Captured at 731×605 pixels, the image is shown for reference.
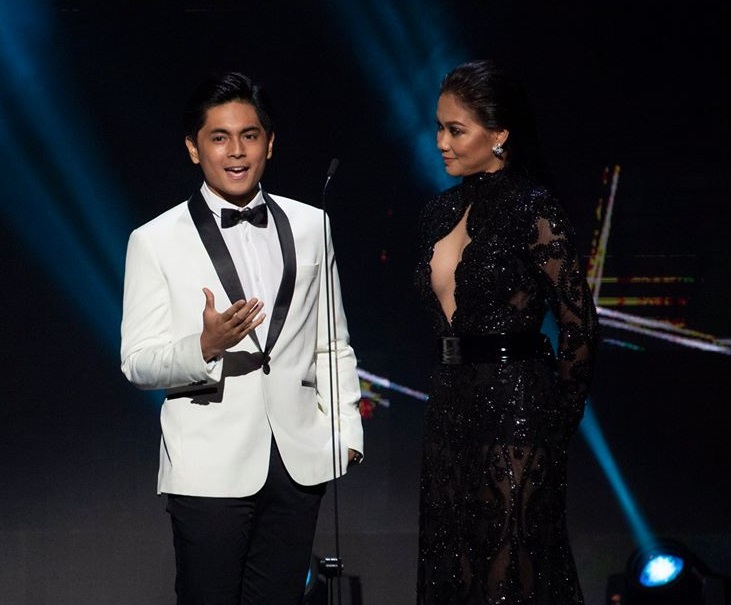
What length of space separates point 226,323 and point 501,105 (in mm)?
816

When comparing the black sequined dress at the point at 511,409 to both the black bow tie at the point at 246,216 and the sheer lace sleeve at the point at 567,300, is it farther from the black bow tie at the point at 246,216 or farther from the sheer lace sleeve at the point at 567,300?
the black bow tie at the point at 246,216

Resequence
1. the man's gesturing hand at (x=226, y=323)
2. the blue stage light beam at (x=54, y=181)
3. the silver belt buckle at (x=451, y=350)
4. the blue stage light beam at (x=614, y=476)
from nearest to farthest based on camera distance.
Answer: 1. the man's gesturing hand at (x=226, y=323)
2. the silver belt buckle at (x=451, y=350)
3. the blue stage light beam at (x=54, y=181)
4. the blue stage light beam at (x=614, y=476)

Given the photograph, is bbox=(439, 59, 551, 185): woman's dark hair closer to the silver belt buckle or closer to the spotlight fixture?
the silver belt buckle

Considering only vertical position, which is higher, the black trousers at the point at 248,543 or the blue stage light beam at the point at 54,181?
the blue stage light beam at the point at 54,181

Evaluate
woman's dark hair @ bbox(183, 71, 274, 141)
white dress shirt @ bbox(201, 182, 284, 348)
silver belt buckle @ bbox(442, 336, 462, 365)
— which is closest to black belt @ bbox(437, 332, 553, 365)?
silver belt buckle @ bbox(442, 336, 462, 365)

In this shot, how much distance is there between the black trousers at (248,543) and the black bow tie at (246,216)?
0.50m

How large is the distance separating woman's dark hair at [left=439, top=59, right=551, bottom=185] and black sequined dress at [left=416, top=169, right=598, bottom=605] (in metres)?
0.05

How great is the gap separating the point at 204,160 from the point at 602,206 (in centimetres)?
214

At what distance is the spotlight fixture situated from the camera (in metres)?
4.04

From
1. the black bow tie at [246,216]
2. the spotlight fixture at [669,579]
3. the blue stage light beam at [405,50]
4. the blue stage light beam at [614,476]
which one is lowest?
the spotlight fixture at [669,579]

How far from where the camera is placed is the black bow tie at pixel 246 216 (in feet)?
9.18

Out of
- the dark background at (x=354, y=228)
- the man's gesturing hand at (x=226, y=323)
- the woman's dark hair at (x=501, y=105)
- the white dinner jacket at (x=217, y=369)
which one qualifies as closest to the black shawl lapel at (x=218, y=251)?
the white dinner jacket at (x=217, y=369)

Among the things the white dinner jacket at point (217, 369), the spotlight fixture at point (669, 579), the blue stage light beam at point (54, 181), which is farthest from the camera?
the blue stage light beam at point (54, 181)

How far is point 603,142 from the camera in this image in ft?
14.9
